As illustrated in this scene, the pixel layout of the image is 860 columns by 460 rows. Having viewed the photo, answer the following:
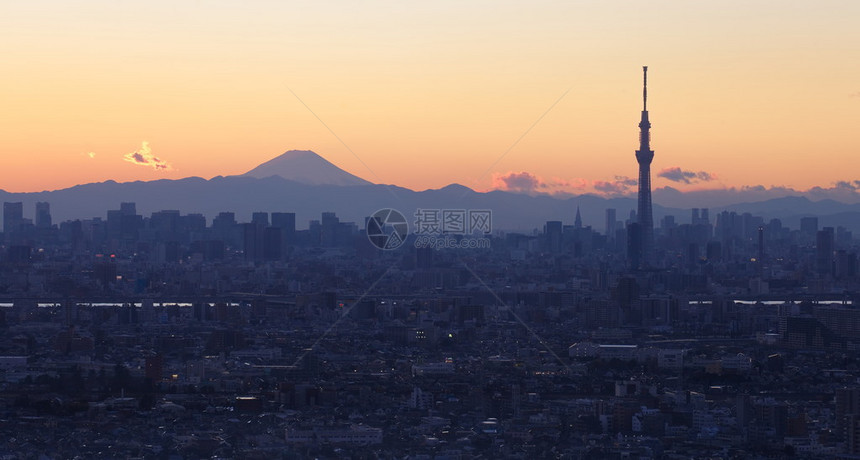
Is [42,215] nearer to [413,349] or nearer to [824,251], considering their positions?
[824,251]

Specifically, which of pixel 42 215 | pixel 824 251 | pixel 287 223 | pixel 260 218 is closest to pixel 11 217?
pixel 42 215

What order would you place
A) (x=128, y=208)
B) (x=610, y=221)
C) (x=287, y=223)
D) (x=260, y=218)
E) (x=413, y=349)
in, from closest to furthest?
(x=413, y=349) → (x=287, y=223) → (x=260, y=218) → (x=128, y=208) → (x=610, y=221)

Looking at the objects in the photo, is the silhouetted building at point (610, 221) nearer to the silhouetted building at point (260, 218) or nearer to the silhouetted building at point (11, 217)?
the silhouetted building at point (260, 218)

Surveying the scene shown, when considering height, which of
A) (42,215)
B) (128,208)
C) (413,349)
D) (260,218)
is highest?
(128,208)

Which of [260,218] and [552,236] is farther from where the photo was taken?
[260,218]

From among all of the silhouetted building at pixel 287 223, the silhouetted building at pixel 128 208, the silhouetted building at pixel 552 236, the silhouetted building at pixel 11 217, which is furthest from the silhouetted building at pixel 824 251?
the silhouetted building at pixel 11 217

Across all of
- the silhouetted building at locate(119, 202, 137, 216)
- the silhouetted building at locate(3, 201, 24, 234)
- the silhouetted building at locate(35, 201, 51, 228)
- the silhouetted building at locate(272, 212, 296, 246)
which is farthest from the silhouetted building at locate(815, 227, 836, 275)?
the silhouetted building at locate(3, 201, 24, 234)

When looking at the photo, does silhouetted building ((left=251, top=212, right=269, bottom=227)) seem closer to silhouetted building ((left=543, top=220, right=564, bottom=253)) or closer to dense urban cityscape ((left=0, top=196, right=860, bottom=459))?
dense urban cityscape ((left=0, top=196, right=860, bottom=459))

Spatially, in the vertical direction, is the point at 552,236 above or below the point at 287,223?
below
